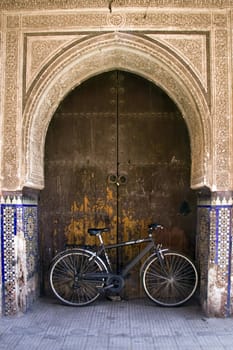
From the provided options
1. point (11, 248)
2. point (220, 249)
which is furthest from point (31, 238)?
point (220, 249)

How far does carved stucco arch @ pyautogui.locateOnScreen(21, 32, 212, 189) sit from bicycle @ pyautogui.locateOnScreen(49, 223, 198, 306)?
732mm

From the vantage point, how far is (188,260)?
4.69m

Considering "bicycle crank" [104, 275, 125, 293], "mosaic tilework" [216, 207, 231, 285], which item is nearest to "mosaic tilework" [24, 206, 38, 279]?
"bicycle crank" [104, 275, 125, 293]

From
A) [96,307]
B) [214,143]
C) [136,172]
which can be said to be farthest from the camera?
[136,172]

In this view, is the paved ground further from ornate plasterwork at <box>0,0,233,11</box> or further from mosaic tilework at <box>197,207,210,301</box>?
ornate plasterwork at <box>0,0,233,11</box>

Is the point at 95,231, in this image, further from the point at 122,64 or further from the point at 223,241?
the point at 122,64

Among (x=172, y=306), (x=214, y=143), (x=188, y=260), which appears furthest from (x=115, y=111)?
(x=172, y=306)

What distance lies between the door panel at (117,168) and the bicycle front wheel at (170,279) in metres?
0.25

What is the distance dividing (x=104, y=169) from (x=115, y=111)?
0.62 meters

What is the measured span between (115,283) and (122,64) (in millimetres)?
2133

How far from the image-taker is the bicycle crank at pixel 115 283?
4.67m

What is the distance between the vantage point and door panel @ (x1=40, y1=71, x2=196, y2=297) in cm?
506

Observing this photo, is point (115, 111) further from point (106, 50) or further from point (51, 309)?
point (51, 309)

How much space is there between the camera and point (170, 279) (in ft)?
15.8
